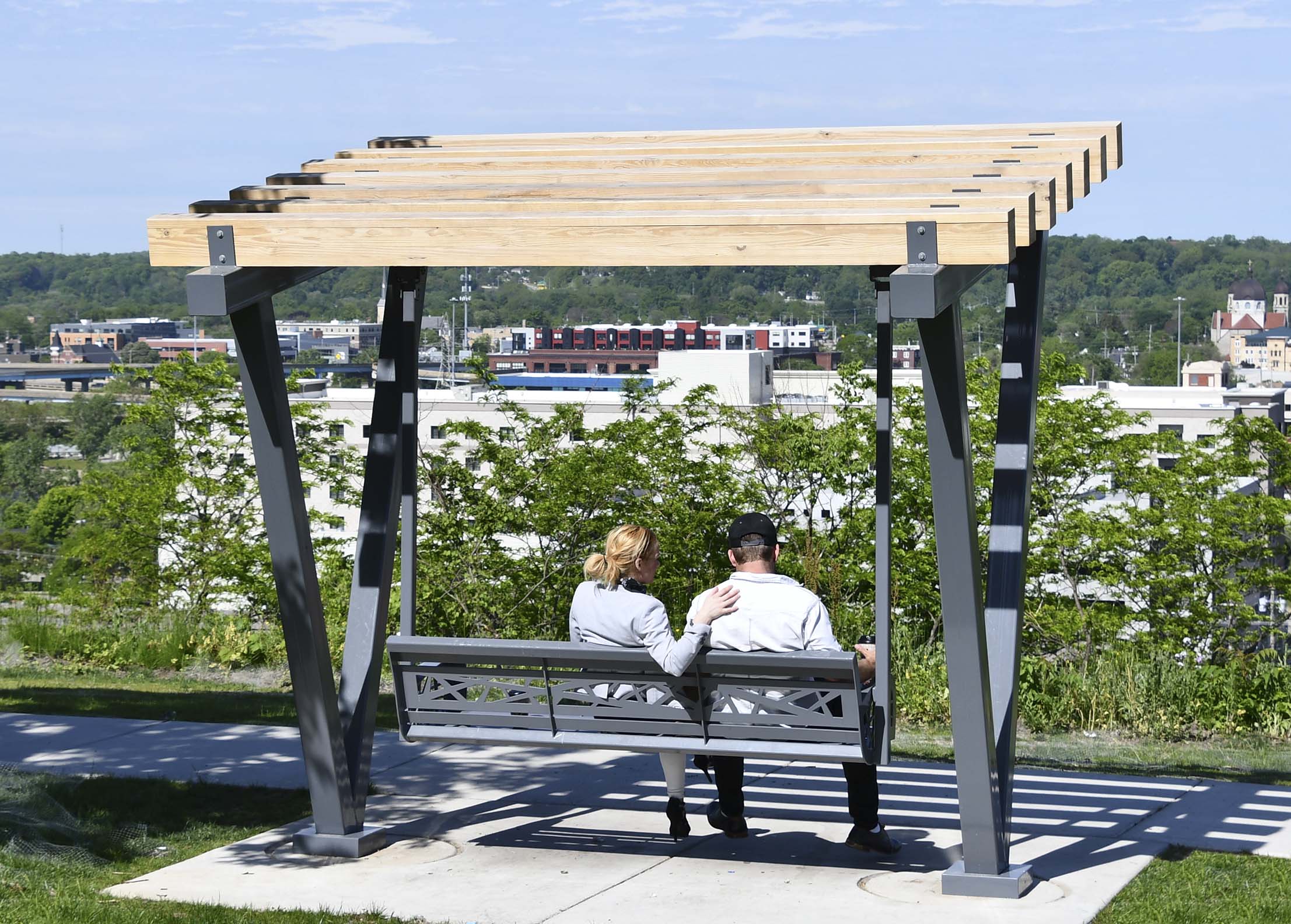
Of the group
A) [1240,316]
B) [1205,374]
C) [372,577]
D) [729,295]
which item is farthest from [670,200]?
[1240,316]

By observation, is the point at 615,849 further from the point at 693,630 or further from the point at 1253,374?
the point at 1253,374

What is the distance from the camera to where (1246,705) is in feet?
29.8

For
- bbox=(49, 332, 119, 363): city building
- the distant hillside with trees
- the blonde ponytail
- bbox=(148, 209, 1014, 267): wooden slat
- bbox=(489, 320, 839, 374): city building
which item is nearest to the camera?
bbox=(148, 209, 1014, 267): wooden slat

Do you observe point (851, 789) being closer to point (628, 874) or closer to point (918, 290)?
point (628, 874)

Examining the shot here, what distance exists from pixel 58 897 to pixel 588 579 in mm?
2044

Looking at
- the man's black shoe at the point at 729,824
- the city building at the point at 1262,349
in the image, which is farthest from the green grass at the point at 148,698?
the city building at the point at 1262,349

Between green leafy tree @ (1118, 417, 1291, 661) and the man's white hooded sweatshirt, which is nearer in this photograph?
the man's white hooded sweatshirt

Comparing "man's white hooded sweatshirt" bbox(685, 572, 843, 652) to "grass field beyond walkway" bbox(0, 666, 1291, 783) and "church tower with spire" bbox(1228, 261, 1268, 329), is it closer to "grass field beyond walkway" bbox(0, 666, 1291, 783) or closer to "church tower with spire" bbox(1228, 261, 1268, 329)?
"grass field beyond walkway" bbox(0, 666, 1291, 783)

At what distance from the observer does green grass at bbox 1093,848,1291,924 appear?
15.8 ft

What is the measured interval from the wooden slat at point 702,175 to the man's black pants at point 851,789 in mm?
1935

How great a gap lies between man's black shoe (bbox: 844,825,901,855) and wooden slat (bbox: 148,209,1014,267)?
85.9 inches

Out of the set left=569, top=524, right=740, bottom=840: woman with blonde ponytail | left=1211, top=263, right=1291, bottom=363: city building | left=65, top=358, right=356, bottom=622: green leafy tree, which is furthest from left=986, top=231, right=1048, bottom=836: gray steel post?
left=1211, top=263, right=1291, bottom=363: city building

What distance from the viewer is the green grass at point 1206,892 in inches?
190

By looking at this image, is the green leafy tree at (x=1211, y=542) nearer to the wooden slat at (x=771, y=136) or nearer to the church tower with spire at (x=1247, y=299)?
the wooden slat at (x=771, y=136)
